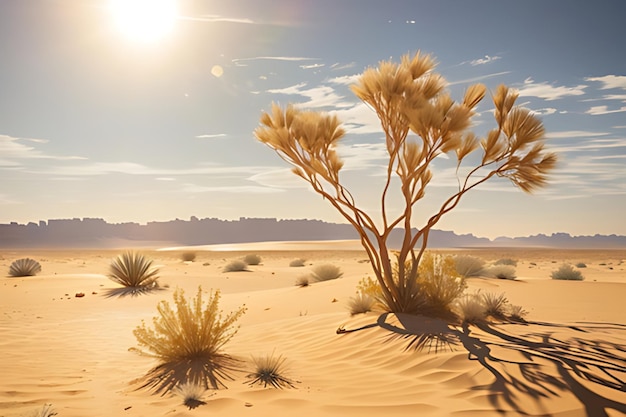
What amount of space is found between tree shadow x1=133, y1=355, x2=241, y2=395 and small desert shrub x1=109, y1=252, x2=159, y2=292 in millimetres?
12401

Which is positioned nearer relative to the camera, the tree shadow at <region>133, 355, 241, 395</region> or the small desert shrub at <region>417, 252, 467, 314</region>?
the tree shadow at <region>133, 355, 241, 395</region>

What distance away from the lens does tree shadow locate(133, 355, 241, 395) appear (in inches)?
239

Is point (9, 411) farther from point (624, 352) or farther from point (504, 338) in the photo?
point (624, 352)

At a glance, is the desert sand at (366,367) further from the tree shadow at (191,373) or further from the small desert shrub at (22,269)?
the small desert shrub at (22,269)

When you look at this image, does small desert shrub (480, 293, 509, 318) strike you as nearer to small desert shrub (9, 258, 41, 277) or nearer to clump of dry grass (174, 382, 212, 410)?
clump of dry grass (174, 382, 212, 410)

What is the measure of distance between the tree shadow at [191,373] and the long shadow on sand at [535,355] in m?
2.38

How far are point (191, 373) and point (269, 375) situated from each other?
3.57 feet

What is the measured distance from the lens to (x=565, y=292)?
14344 mm

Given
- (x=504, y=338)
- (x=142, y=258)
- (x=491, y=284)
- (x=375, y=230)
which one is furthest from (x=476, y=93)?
(x=142, y=258)

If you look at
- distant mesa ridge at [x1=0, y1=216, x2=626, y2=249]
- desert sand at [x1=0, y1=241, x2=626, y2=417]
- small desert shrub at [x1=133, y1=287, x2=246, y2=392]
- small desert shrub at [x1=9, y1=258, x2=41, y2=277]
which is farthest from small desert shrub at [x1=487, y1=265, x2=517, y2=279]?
distant mesa ridge at [x1=0, y1=216, x2=626, y2=249]

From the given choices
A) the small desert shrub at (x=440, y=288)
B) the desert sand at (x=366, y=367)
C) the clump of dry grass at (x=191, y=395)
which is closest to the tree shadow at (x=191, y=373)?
the desert sand at (x=366, y=367)

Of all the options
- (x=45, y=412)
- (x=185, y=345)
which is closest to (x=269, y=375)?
(x=185, y=345)

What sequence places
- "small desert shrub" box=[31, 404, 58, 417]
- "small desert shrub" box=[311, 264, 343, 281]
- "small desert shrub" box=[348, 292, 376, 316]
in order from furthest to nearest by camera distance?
"small desert shrub" box=[311, 264, 343, 281]
"small desert shrub" box=[348, 292, 376, 316]
"small desert shrub" box=[31, 404, 58, 417]

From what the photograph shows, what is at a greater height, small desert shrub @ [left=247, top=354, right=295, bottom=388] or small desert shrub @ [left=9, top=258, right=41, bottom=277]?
small desert shrub @ [left=9, top=258, right=41, bottom=277]
